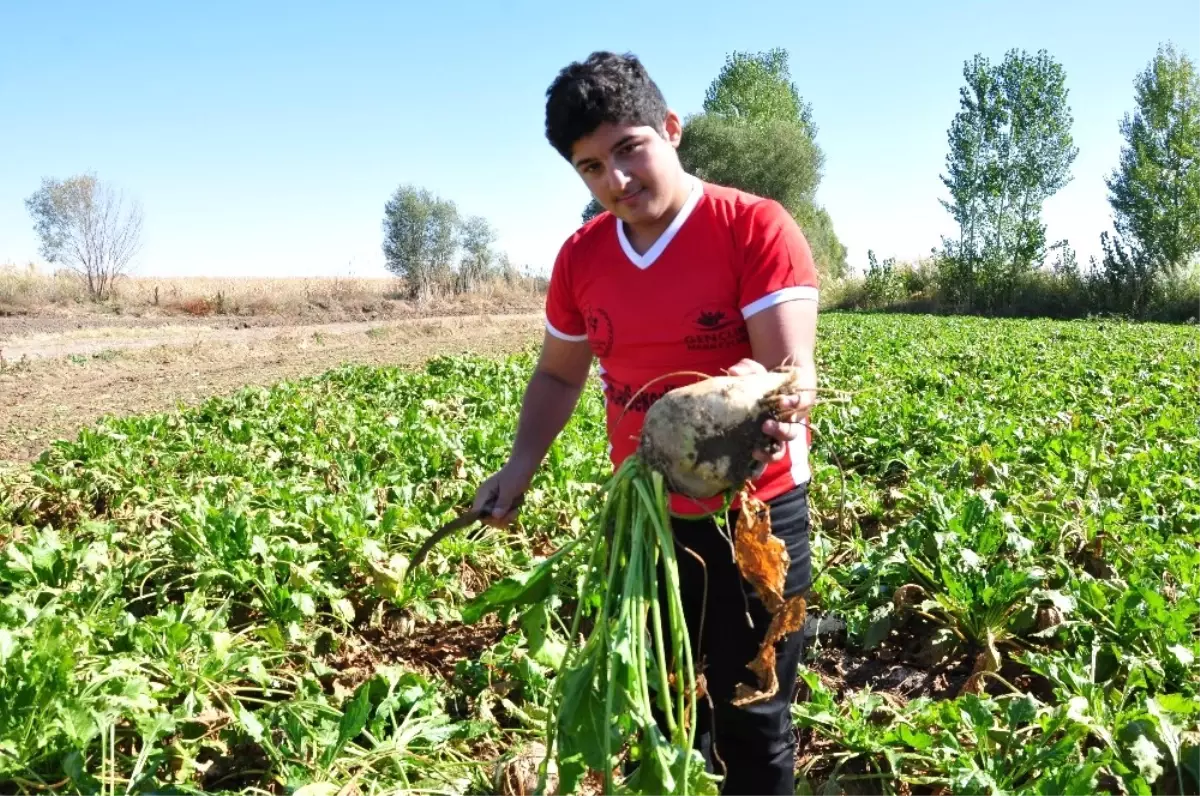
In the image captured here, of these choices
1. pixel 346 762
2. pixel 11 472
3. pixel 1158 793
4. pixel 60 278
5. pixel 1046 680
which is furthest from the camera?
pixel 60 278

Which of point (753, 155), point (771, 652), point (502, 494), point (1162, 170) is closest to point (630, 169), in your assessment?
point (502, 494)

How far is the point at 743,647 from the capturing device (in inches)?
76.9

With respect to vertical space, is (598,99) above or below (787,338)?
above

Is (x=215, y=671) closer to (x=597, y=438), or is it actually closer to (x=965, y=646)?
(x=965, y=646)

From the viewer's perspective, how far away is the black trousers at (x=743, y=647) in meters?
1.94

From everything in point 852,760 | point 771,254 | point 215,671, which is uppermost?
point 771,254

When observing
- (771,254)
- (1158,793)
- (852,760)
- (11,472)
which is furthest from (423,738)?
(11,472)

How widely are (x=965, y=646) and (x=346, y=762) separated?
6.87 ft

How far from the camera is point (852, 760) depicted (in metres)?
2.44

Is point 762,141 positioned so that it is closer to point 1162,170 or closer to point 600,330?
point 1162,170

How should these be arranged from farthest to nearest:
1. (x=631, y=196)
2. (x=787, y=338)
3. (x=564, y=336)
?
(x=564, y=336) < (x=631, y=196) < (x=787, y=338)

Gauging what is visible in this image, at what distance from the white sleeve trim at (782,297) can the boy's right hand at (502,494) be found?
26.9 inches

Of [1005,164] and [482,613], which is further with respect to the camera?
[1005,164]

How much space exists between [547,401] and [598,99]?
0.80 metres
